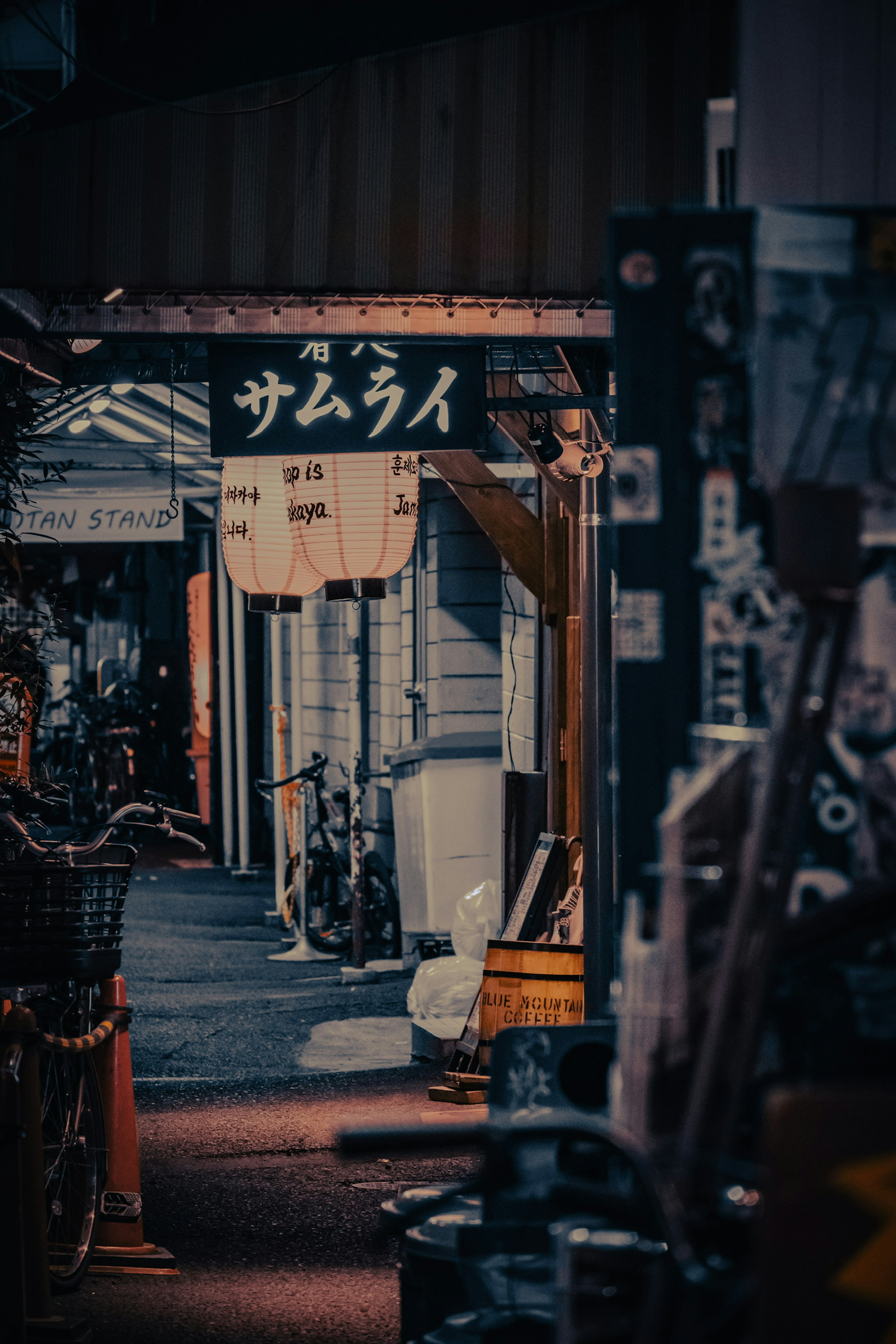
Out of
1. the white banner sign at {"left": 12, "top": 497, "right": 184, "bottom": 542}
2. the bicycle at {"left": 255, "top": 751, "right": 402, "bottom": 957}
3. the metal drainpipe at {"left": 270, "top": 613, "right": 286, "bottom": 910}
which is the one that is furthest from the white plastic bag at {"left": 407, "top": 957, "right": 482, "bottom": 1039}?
the white banner sign at {"left": 12, "top": 497, "right": 184, "bottom": 542}

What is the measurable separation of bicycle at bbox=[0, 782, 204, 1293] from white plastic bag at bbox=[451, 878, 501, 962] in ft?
15.6

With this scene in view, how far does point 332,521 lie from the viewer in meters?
8.27

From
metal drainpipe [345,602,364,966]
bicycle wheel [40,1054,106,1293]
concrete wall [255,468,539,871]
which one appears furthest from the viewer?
metal drainpipe [345,602,364,966]

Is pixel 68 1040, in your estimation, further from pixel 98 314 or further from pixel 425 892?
pixel 425 892

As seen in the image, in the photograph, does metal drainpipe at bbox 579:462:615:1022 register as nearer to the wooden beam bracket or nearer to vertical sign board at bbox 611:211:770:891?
the wooden beam bracket

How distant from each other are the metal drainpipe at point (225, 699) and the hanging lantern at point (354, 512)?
10.7m

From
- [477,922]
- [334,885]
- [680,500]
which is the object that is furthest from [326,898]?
[680,500]

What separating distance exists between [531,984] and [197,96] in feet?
16.3

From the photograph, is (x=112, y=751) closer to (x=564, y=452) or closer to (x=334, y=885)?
(x=334, y=885)

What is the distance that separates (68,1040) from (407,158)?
138 inches

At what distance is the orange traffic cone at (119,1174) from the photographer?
6.02m

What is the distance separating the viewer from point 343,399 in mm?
6617

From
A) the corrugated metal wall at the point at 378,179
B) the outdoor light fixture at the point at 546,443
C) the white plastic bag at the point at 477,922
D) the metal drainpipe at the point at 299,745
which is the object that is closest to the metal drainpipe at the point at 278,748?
the metal drainpipe at the point at 299,745

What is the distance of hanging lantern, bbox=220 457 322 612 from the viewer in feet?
28.7
